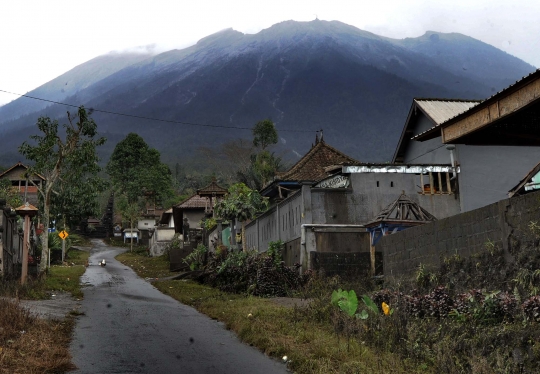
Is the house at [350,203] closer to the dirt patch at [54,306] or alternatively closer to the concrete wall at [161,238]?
the dirt patch at [54,306]

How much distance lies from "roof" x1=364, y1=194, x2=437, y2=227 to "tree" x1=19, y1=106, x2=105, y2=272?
2123cm

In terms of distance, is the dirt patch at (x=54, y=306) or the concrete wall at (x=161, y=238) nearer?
the dirt patch at (x=54, y=306)

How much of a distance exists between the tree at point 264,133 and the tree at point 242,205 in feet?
124

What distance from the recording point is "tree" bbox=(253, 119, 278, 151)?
68.5 meters

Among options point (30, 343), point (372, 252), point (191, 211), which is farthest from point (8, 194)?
point (30, 343)

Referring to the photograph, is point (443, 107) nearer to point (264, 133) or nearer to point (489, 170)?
point (489, 170)

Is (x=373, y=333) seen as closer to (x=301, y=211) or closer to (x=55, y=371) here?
(x=55, y=371)

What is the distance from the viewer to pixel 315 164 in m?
30.7

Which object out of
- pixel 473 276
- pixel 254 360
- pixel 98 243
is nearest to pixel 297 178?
pixel 473 276

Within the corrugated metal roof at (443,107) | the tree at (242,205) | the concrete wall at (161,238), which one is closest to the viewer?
the corrugated metal roof at (443,107)

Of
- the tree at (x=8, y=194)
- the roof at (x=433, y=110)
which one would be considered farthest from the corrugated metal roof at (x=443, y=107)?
the tree at (x=8, y=194)

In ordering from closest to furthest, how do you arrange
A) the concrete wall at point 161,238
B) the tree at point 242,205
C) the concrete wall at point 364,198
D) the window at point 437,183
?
the concrete wall at point 364,198, the window at point 437,183, the tree at point 242,205, the concrete wall at point 161,238

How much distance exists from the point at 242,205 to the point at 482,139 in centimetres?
1839

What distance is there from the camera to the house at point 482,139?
9875 mm
